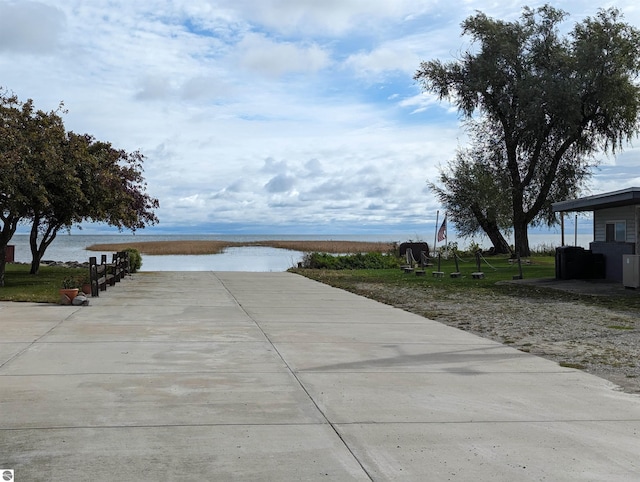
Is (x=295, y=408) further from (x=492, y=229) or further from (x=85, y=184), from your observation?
(x=492, y=229)

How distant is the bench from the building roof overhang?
46.7 feet

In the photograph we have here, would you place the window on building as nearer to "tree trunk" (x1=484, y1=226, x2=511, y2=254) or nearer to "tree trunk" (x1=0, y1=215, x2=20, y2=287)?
"tree trunk" (x1=0, y1=215, x2=20, y2=287)

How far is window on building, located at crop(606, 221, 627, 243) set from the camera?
23.0 m

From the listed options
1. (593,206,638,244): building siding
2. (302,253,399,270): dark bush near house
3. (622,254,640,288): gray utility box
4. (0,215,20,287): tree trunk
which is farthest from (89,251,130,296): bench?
(593,206,638,244): building siding

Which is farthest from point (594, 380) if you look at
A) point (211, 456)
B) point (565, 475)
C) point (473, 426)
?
point (211, 456)

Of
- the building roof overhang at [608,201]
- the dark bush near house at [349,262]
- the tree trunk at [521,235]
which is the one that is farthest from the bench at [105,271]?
the tree trunk at [521,235]

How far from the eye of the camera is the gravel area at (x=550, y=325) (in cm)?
912

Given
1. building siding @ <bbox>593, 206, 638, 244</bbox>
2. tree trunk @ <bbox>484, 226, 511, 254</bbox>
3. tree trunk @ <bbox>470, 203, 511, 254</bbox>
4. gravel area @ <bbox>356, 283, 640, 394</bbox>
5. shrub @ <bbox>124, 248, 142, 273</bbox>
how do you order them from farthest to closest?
tree trunk @ <bbox>484, 226, 511, 254</bbox>, tree trunk @ <bbox>470, 203, 511, 254</bbox>, shrub @ <bbox>124, 248, 142, 273</bbox>, building siding @ <bbox>593, 206, 638, 244</bbox>, gravel area @ <bbox>356, 283, 640, 394</bbox>

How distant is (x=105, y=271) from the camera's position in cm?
1938

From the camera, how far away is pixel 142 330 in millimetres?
11242

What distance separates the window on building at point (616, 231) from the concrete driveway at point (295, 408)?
561 inches

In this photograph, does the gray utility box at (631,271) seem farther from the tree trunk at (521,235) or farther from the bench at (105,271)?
the tree trunk at (521,235)

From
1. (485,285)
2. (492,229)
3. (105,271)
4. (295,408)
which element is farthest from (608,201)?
(492,229)

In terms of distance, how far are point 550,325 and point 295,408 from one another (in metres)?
7.95
